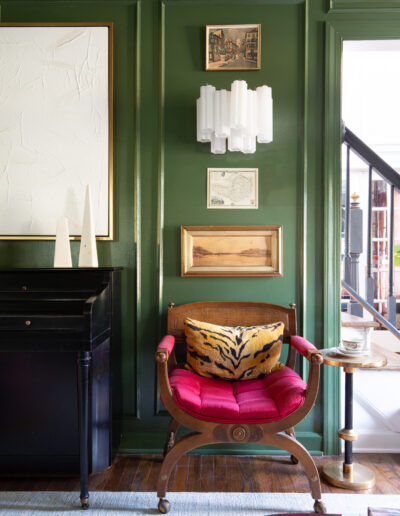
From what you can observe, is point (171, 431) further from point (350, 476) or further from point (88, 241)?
point (88, 241)

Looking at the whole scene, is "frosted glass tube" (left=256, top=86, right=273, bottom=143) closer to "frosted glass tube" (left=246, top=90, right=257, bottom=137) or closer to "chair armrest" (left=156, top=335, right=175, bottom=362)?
"frosted glass tube" (left=246, top=90, right=257, bottom=137)

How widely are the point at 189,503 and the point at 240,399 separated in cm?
57

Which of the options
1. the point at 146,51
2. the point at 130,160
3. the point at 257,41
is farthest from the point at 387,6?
the point at 130,160

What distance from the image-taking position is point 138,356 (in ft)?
8.75

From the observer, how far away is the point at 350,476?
227 centimetres

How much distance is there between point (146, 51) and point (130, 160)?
0.70 meters

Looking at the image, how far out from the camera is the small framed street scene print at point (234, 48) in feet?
8.74

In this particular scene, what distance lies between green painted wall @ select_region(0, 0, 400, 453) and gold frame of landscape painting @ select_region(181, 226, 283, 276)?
60 millimetres

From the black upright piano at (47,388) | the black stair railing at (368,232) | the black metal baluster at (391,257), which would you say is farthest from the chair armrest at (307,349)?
the black upright piano at (47,388)

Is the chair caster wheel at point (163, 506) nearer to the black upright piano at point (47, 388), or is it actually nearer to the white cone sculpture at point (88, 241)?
the black upright piano at point (47, 388)

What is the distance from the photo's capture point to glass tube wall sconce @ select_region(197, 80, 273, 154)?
2.38m

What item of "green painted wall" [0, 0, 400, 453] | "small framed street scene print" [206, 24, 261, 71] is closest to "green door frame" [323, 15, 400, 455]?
"green painted wall" [0, 0, 400, 453]

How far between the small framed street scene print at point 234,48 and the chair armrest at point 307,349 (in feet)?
5.59

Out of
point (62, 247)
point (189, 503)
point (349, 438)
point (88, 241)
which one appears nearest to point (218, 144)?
point (88, 241)
